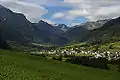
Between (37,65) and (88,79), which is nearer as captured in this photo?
(88,79)

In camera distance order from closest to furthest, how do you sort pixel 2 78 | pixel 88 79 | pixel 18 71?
1. pixel 2 78
2. pixel 18 71
3. pixel 88 79

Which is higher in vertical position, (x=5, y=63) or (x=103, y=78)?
(x=5, y=63)

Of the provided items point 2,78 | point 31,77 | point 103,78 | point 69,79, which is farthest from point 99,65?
point 2,78

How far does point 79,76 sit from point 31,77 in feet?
36.5

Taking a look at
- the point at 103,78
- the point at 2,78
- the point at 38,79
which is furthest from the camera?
the point at 103,78

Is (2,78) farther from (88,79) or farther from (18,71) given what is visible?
(88,79)

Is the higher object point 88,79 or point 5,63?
point 5,63

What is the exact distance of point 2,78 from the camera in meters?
33.8

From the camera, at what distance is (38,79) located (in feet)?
122

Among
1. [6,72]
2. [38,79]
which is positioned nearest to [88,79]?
[38,79]

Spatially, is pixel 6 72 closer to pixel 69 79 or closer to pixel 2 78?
pixel 2 78

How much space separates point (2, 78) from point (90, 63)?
45.6 meters

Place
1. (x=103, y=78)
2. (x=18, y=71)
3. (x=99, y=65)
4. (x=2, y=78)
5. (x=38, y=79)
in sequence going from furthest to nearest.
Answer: (x=99, y=65) → (x=103, y=78) → (x=18, y=71) → (x=38, y=79) → (x=2, y=78)

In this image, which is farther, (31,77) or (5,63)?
(5,63)
